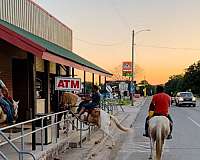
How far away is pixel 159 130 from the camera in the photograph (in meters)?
13.3

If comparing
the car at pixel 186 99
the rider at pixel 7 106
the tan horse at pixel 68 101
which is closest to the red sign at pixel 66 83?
the rider at pixel 7 106

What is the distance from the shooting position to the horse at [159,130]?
43.4 ft

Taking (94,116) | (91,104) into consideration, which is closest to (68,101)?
(91,104)

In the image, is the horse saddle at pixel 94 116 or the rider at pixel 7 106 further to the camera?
the horse saddle at pixel 94 116

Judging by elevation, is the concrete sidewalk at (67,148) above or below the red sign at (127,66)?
below

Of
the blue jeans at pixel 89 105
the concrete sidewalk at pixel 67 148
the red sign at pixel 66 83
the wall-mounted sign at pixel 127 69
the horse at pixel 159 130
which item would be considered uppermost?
the wall-mounted sign at pixel 127 69

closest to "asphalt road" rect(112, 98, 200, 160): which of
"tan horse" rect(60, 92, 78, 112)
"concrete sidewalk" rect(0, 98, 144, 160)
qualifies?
"concrete sidewalk" rect(0, 98, 144, 160)

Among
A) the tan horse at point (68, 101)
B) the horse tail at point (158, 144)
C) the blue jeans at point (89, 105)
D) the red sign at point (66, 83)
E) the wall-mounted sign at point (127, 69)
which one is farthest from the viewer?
the wall-mounted sign at point (127, 69)

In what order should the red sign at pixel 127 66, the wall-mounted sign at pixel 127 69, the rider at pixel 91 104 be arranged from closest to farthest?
the rider at pixel 91 104, the wall-mounted sign at pixel 127 69, the red sign at pixel 127 66

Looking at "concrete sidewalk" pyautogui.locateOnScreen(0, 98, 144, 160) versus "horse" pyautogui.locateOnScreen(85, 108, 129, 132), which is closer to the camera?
"concrete sidewalk" pyautogui.locateOnScreen(0, 98, 144, 160)

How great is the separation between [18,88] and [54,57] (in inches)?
328

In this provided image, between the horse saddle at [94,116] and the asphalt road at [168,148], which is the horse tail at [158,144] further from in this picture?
the horse saddle at [94,116]

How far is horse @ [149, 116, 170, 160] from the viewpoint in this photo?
13.2 metres

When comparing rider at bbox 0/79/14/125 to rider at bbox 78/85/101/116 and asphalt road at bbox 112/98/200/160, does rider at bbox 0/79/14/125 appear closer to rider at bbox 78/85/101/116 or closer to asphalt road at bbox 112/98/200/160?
asphalt road at bbox 112/98/200/160
